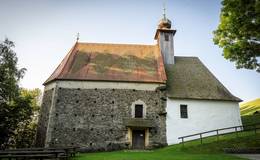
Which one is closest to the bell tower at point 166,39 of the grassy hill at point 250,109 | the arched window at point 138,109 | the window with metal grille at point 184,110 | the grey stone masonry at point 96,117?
the grey stone masonry at point 96,117

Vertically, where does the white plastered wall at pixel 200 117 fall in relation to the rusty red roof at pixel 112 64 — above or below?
below

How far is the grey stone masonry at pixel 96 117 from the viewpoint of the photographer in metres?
16.2

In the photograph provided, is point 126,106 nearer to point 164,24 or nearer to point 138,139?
point 138,139

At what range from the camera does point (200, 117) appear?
57.3 feet

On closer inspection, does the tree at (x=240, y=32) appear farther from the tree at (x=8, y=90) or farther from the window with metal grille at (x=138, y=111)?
the tree at (x=8, y=90)

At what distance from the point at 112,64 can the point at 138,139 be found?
781 cm

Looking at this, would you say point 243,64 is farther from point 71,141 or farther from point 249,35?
point 71,141

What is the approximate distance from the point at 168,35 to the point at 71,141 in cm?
1579

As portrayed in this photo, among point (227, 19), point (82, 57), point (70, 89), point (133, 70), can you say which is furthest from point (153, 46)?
point (227, 19)

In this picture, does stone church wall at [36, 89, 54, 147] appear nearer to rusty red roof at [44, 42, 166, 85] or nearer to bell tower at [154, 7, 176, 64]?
rusty red roof at [44, 42, 166, 85]

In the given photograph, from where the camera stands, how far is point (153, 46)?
23500mm

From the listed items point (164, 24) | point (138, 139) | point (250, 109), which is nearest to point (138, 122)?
point (138, 139)

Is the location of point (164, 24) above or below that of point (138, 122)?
above

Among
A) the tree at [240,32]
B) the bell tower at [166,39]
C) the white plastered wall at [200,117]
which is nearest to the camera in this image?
the tree at [240,32]
